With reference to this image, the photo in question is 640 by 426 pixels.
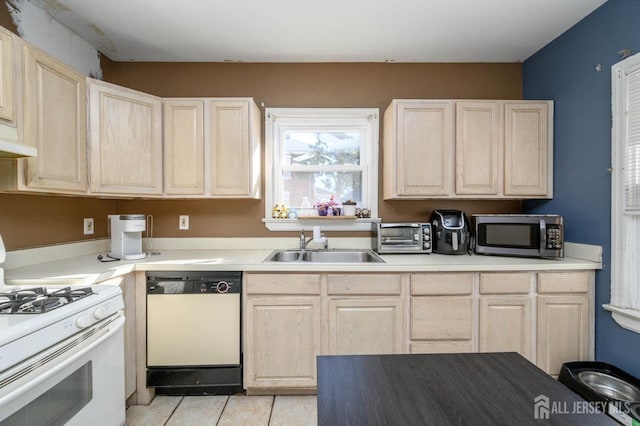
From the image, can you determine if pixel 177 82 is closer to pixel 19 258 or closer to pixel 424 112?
pixel 19 258

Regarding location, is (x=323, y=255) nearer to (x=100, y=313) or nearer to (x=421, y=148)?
(x=421, y=148)

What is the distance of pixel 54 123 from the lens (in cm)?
163

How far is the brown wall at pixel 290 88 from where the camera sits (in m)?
2.56

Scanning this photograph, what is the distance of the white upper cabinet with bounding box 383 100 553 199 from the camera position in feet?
7.36

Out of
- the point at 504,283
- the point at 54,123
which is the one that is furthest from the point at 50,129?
the point at 504,283

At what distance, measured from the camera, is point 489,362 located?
0.83 meters

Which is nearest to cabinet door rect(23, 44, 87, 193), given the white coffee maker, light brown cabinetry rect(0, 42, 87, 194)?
light brown cabinetry rect(0, 42, 87, 194)

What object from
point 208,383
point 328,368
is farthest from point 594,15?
point 208,383

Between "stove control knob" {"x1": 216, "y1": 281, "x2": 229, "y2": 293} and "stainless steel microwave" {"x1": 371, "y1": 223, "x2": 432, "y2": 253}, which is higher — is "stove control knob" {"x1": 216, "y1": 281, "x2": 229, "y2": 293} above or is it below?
below

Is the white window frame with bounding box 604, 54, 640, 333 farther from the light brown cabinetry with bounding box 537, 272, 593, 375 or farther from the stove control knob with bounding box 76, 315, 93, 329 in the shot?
the stove control knob with bounding box 76, 315, 93, 329

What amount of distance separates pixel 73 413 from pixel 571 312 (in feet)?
9.06

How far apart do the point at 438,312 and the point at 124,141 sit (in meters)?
2.44

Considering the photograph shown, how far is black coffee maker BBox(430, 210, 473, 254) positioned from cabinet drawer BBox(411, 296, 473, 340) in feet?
1.53

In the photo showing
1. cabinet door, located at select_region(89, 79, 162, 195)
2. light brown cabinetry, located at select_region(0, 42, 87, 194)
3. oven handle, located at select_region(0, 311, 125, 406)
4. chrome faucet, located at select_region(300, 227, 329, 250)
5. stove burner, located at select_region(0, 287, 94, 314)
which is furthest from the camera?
chrome faucet, located at select_region(300, 227, 329, 250)
